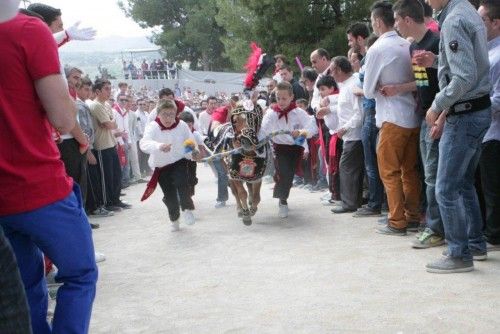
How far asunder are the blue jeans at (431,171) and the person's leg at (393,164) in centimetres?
29

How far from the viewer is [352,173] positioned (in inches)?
278

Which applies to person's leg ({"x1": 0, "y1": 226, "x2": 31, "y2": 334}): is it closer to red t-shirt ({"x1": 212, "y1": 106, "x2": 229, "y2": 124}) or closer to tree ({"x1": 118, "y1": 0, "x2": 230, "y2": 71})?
red t-shirt ({"x1": 212, "y1": 106, "x2": 229, "y2": 124})

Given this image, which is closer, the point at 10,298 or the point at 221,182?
the point at 10,298

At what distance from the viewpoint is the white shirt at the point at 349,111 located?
22.3 feet

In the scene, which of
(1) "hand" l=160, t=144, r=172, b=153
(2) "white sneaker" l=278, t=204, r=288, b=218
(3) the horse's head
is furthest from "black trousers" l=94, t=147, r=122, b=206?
(2) "white sneaker" l=278, t=204, r=288, b=218

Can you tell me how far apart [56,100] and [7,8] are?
0.56 m

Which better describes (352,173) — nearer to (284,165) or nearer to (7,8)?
(284,165)

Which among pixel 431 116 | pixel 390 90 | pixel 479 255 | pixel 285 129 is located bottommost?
pixel 479 255

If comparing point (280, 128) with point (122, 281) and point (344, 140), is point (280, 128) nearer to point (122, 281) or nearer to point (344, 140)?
point (344, 140)

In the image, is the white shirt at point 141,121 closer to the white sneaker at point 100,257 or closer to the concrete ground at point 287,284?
the concrete ground at point 287,284

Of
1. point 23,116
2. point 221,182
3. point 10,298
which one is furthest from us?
point 221,182

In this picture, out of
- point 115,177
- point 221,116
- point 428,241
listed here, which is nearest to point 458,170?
point 428,241

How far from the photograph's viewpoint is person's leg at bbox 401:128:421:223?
5.62 meters

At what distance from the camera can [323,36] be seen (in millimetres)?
19547
